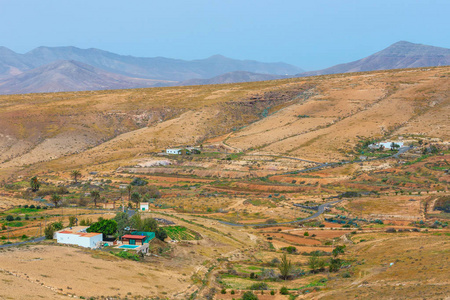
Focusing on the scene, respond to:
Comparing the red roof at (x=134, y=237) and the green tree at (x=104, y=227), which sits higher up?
the green tree at (x=104, y=227)

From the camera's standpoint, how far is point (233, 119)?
14762cm

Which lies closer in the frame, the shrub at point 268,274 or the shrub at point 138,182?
the shrub at point 268,274

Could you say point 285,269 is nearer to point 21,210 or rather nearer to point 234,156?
point 21,210

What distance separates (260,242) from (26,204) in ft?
126

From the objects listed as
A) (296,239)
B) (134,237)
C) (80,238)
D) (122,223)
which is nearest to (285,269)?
(134,237)

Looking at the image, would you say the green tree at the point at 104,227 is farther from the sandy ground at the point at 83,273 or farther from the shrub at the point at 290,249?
the shrub at the point at 290,249

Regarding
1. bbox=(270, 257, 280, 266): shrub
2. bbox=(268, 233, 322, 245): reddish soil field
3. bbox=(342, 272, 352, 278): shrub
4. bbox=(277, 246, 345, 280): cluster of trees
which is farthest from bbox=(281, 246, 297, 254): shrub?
bbox=(342, 272, 352, 278): shrub

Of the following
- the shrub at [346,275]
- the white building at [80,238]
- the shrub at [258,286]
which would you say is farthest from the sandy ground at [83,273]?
the shrub at [346,275]

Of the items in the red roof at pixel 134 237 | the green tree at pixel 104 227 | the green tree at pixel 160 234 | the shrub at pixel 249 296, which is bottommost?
the shrub at pixel 249 296

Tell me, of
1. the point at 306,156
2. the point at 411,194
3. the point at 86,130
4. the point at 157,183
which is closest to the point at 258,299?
the point at 411,194

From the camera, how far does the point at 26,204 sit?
74438mm

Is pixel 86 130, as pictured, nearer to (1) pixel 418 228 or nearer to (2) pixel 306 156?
(2) pixel 306 156

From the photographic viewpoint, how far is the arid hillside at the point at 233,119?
11975 centimetres

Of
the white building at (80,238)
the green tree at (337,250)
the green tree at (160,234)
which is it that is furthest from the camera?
the green tree at (160,234)
